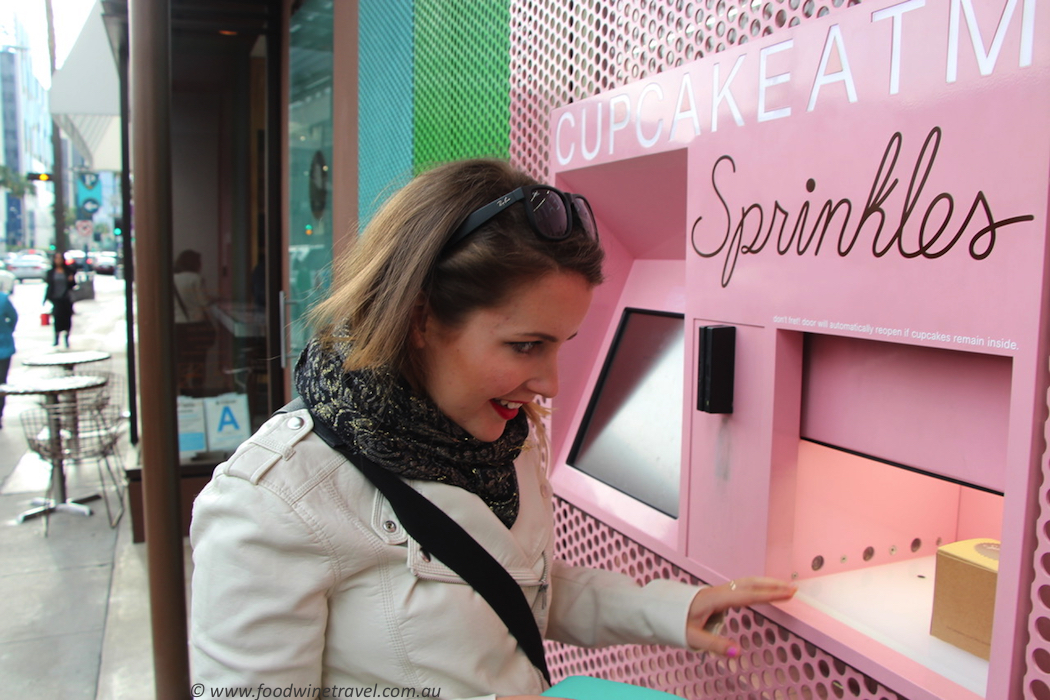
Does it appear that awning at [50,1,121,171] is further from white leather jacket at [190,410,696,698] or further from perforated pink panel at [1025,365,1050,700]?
perforated pink panel at [1025,365,1050,700]

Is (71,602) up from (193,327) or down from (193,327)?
Answer: down

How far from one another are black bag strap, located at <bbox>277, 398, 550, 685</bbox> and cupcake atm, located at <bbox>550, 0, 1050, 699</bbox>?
0.65m

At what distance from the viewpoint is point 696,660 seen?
192cm

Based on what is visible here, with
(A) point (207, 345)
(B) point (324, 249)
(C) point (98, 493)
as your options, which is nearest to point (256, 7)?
(B) point (324, 249)

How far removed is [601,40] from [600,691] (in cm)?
164

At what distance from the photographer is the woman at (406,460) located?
1.04 meters

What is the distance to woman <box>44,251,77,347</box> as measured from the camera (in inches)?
424

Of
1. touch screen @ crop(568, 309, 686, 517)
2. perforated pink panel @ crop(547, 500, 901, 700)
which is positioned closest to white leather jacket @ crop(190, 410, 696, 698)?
perforated pink panel @ crop(547, 500, 901, 700)

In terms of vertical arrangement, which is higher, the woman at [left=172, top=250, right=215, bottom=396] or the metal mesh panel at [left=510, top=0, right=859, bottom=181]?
the metal mesh panel at [left=510, top=0, right=859, bottom=181]

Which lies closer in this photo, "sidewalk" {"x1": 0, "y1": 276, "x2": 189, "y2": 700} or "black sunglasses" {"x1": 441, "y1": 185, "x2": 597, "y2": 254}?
"black sunglasses" {"x1": 441, "y1": 185, "x2": 597, "y2": 254}

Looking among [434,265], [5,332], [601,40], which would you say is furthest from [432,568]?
[5,332]

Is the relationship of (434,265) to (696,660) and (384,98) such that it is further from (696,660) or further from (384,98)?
(384,98)

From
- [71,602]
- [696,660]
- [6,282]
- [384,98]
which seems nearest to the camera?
[696,660]

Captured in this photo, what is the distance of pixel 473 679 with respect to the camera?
1.14 metres
